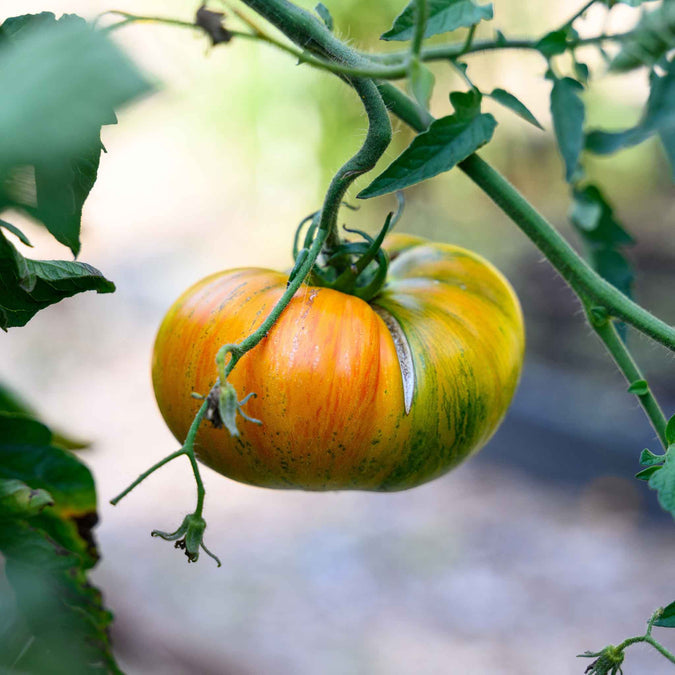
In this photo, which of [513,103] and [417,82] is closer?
[417,82]

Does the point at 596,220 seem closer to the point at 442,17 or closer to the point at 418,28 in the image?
the point at 442,17

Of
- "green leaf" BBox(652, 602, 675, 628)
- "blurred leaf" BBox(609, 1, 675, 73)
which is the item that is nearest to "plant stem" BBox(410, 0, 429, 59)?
"green leaf" BBox(652, 602, 675, 628)

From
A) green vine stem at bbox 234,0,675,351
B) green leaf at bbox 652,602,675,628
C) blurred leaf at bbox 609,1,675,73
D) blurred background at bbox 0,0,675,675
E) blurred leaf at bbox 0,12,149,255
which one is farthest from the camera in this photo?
blurred background at bbox 0,0,675,675

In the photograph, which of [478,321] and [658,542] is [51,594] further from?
[658,542]

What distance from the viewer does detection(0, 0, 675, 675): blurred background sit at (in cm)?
246

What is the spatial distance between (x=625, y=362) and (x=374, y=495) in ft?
8.31

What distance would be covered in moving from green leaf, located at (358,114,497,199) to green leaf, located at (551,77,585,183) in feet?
0.53

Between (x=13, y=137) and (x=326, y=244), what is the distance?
1.43 ft

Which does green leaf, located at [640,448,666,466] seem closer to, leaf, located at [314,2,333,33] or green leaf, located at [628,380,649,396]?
green leaf, located at [628,380,649,396]

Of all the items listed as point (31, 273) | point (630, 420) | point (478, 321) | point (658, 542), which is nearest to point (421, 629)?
point (658, 542)

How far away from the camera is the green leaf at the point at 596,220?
2.80 feet

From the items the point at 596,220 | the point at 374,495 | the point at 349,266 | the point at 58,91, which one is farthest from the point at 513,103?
the point at 374,495

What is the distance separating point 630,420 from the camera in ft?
10.00

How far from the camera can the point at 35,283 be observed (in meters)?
0.48
